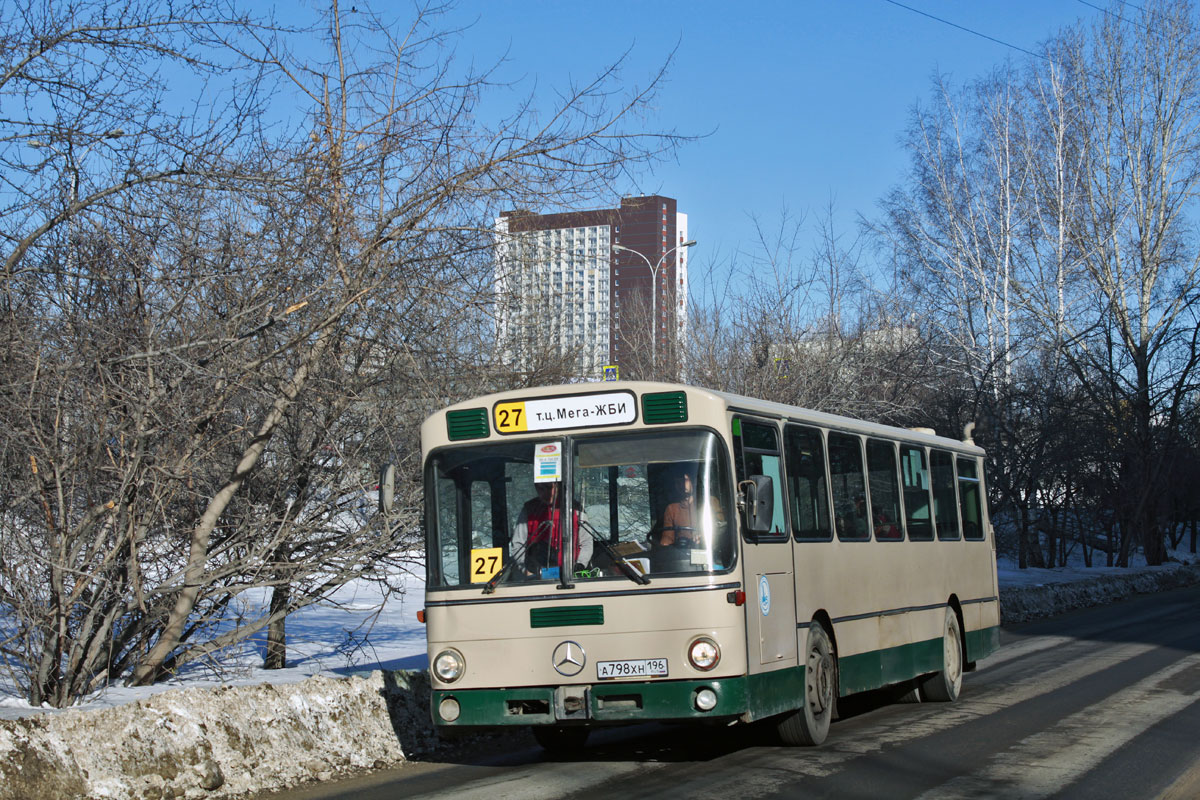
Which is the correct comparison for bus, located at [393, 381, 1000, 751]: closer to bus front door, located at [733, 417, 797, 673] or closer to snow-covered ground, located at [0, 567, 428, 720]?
bus front door, located at [733, 417, 797, 673]

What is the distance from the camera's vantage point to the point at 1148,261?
43.0 metres

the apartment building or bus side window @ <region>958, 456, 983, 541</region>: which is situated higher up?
the apartment building

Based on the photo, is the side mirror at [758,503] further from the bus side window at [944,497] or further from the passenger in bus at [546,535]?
the bus side window at [944,497]

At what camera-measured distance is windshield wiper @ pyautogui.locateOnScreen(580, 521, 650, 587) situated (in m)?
8.60

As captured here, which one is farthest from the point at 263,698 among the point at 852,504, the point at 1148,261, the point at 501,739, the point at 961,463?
the point at 1148,261

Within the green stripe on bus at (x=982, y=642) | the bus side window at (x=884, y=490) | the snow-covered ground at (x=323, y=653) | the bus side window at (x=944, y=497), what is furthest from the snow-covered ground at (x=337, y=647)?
the green stripe on bus at (x=982, y=642)

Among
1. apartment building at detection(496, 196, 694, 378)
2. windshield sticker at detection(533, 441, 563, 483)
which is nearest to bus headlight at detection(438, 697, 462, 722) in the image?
windshield sticker at detection(533, 441, 563, 483)

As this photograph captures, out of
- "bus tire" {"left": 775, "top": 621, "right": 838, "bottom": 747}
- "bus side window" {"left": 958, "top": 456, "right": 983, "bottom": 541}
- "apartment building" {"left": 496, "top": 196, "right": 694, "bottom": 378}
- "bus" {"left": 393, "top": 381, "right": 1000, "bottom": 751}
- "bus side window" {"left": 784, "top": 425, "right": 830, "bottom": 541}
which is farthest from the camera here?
"bus side window" {"left": 958, "top": 456, "right": 983, "bottom": 541}

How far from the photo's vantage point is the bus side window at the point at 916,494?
12.6 metres

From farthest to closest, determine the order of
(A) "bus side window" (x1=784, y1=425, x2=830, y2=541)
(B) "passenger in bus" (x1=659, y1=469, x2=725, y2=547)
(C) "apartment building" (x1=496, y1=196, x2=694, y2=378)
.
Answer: (C) "apartment building" (x1=496, y1=196, x2=694, y2=378) → (A) "bus side window" (x1=784, y1=425, x2=830, y2=541) → (B) "passenger in bus" (x1=659, y1=469, x2=725, y2=547)

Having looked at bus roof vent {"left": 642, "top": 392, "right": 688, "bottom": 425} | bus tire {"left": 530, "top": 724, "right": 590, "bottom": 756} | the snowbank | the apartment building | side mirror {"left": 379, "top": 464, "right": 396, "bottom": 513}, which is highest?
the apartment building

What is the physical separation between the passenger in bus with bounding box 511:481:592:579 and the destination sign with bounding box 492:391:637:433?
1.48ft

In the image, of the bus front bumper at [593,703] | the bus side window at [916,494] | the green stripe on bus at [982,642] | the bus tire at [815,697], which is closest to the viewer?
the bus front bumper at [593,703]

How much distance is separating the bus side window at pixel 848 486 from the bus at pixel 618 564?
2.57ft
